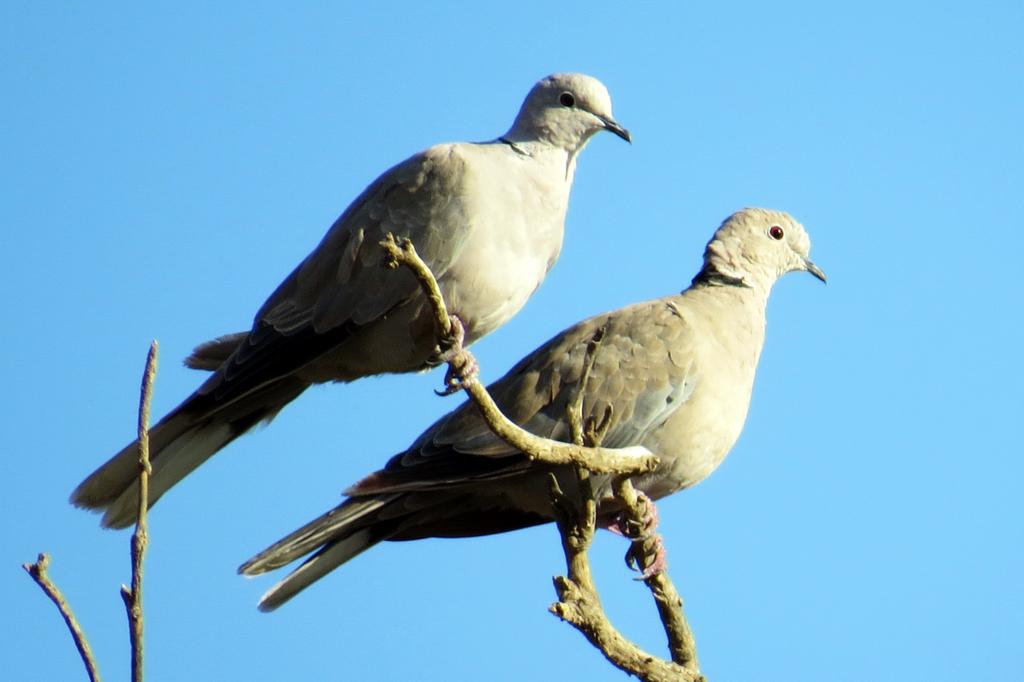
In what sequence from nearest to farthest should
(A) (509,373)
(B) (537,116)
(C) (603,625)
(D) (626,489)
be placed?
(C) (603,625) < (D) (626,489) < (A) (509,373) < (B) (537,116)

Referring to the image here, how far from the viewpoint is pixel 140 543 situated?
2.40 metres

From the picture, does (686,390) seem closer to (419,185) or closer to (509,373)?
(509,373)

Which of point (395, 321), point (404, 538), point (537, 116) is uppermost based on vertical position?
point (537, 116)

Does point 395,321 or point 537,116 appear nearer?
point 395,321

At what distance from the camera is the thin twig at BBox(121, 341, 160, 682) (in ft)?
7.43

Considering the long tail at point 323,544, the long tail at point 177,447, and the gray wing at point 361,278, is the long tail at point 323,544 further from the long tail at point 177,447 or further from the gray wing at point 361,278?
the gray wing at point 361,278

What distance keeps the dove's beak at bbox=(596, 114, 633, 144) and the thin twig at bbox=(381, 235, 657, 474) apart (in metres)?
2.06

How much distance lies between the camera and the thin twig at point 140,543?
7.43ft

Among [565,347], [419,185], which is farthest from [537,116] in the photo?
[565,347]

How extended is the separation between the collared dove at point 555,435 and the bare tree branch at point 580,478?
0.73 metres

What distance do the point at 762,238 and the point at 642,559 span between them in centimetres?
207

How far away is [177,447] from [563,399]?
1.48 metres

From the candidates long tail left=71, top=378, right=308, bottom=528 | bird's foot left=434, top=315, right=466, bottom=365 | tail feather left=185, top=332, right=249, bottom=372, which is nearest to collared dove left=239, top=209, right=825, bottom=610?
bird's foot left=434, top=315, right=466, bottom=365

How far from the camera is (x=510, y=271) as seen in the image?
16.9 ft
